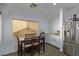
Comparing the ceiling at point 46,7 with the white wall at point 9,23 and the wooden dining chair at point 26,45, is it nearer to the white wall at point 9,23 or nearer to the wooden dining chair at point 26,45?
the white wall at point 9,23

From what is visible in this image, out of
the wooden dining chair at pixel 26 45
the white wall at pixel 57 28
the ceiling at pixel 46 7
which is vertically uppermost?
the ceiling at pixel 46 7

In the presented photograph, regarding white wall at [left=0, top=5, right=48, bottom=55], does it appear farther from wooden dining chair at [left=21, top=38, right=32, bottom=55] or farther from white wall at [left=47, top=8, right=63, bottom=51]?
white wall at [left=47, top=8, right=63, bottom=51]

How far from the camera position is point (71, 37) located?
1560 mm

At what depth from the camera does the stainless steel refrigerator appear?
59.4 inches

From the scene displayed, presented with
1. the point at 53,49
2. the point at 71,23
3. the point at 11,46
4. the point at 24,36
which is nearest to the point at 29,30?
the point at 24,36

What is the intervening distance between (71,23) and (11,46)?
3.15 ft

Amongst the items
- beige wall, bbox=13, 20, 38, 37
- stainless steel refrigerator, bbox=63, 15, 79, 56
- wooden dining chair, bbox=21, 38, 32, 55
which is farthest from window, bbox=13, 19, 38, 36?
stainless steel refrigerator, bbox=63, 15, 79, 56

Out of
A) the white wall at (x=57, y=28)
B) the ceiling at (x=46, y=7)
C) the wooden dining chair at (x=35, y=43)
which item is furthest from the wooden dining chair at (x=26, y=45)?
the ceiling at (x=46, y=7)

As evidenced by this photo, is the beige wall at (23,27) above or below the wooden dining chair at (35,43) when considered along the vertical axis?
above

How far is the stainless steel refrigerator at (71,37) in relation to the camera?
4.95ft

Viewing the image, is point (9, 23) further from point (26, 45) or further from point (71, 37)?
point (71, 37)

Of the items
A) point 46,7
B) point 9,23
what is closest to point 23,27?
point 9,23

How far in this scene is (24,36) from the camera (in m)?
1.53

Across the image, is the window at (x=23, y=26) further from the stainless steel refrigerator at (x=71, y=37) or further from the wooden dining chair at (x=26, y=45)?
the stainless steel refrigerator at (x=71, y=37)
